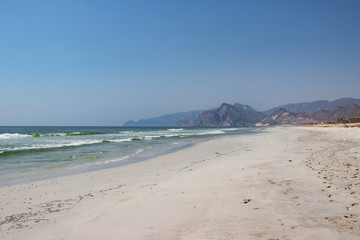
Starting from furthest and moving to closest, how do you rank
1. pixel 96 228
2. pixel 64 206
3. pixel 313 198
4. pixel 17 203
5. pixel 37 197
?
1. pixel 37 197
2. pixel 17 203
3. pixel 64 206
4. pixel 313 198
5. pixel 96 228

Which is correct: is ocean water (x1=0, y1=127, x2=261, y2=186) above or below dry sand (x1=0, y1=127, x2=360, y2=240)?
below

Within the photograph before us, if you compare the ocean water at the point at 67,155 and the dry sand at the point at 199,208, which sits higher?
the dry sand at the point at 199,208

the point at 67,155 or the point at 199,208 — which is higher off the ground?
the point at 199,208

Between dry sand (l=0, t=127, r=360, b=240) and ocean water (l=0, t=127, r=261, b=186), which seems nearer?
dry sand (l=0, t=127, r=360, b=240)

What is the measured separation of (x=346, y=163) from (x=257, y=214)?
7.08 m

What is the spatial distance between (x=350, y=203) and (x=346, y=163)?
5582 mm

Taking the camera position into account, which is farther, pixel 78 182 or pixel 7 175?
pixel 7 175

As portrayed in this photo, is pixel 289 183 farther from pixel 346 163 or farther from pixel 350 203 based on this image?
pixel 346 163

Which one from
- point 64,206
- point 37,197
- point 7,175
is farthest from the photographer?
point 7,175

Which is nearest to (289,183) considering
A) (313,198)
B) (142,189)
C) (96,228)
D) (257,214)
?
(313,198)

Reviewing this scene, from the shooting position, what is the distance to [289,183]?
710 centimetres

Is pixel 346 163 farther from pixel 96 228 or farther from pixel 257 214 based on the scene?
pixel 96 228

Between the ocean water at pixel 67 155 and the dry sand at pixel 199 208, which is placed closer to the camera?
the dry sand at pixel 199 208

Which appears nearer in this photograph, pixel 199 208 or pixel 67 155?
pixel 199 208
